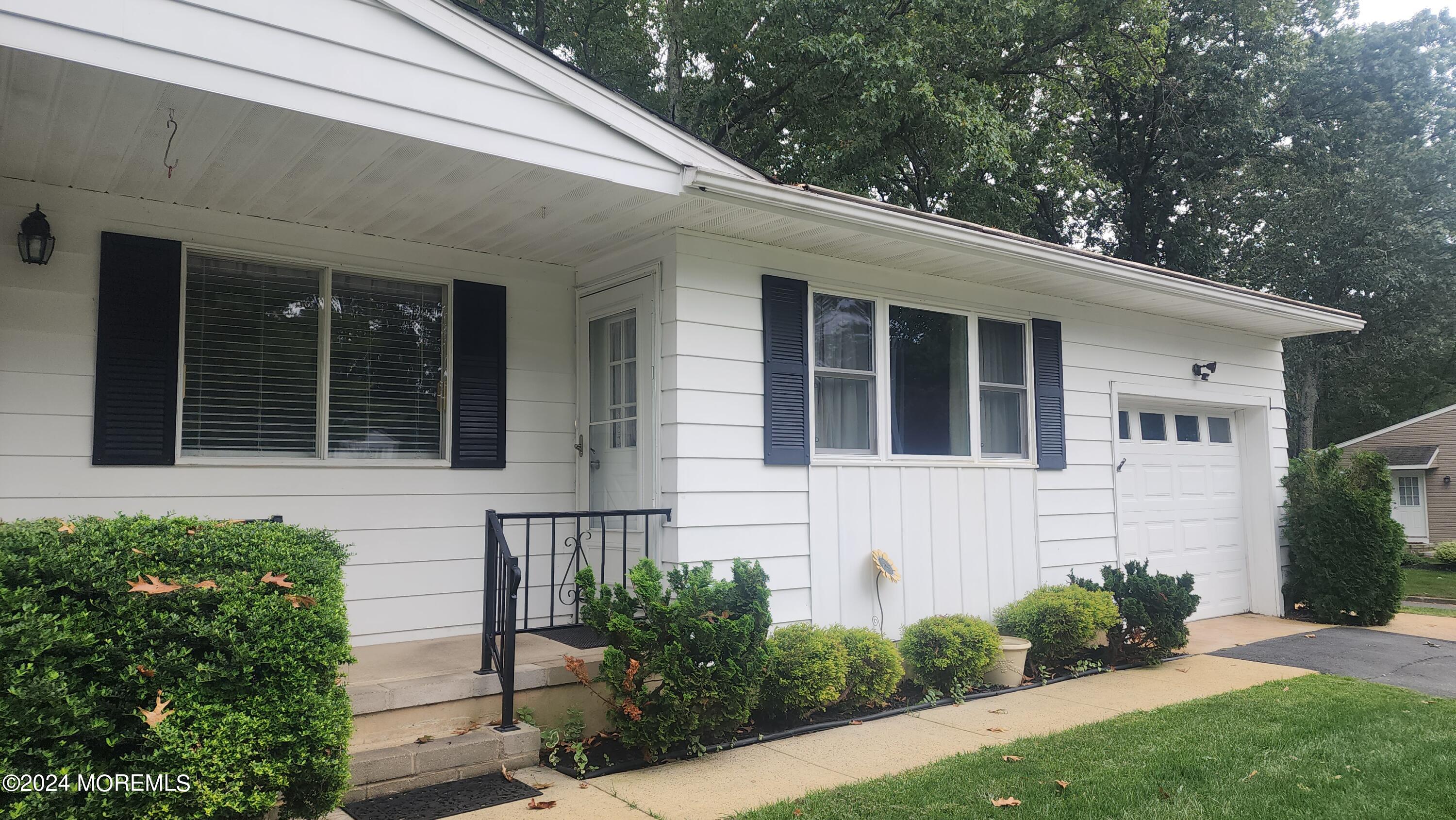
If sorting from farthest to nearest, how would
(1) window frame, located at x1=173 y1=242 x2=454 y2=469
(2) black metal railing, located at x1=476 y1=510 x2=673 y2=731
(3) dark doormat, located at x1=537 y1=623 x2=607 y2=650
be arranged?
(3) dark doormat, located at x1=537 y1=623 x2=607 y2=650, (1) window frame, located at x1=173 y1=242 x2=454 y2=469, (2) black metal railing, located at x1=476 y1=510 x2=673 y2=731

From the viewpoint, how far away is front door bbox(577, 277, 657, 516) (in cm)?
557

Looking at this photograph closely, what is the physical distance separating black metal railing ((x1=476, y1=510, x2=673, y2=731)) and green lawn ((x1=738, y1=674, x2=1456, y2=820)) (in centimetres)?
172

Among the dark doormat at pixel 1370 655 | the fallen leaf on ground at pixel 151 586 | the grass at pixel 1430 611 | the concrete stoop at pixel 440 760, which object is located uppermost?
the fallen leaf on ground at pixel 151 586

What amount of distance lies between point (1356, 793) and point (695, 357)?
149 inches

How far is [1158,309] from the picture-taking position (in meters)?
8.06

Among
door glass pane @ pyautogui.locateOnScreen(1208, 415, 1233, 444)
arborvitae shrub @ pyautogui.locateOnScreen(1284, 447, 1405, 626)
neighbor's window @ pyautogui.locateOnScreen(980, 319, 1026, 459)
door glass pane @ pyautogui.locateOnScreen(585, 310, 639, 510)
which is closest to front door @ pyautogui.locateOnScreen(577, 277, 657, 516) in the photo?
door glass pane @ pyautogui.locateOnScreen(585, 310, 639, 510)

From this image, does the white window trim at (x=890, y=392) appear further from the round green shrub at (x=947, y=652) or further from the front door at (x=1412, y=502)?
the front door at (x=1412, y=502)

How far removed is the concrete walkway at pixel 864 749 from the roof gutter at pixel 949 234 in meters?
2.93

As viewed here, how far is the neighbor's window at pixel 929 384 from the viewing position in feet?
21.1

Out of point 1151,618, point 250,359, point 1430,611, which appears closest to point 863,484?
point 1151,618

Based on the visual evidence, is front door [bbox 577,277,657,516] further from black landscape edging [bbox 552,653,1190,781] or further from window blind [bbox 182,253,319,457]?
window blind [bbox 182,253,319,457]

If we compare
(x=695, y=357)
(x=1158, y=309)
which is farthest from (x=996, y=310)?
(x=695, y=357)

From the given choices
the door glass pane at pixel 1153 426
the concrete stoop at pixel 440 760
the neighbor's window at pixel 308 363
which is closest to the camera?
the concrete stoop at pixel 440 760

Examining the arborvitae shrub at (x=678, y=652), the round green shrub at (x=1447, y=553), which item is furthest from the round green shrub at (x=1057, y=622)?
the round green shrub at (x=1447, y=553)
